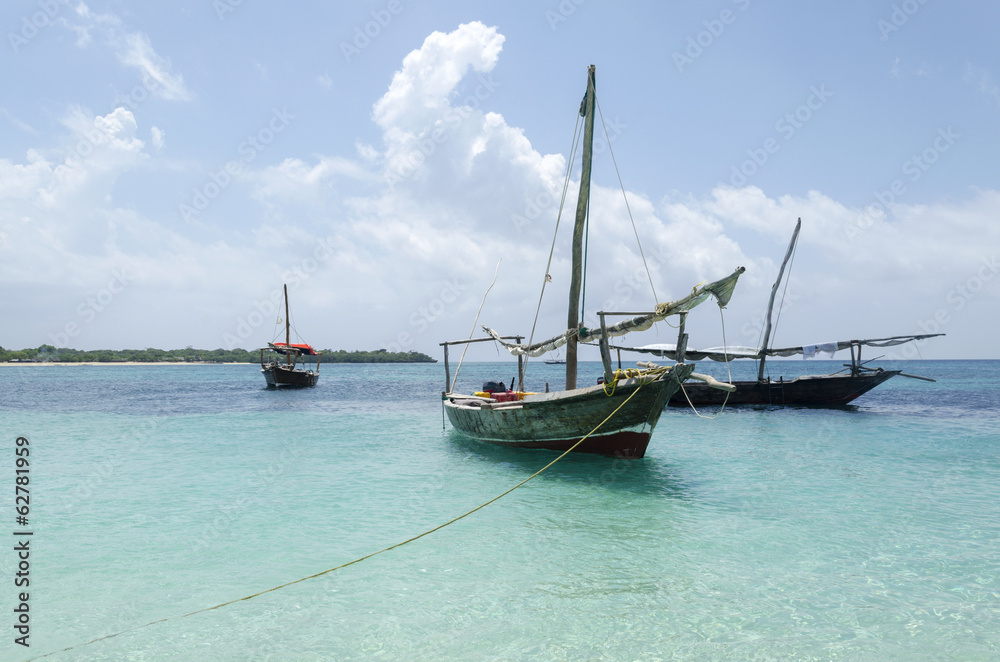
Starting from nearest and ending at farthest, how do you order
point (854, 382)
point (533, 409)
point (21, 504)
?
1. point (21, 504)
2. point (533, 409)
3. point (854, 382)

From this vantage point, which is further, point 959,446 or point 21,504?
point 959,446

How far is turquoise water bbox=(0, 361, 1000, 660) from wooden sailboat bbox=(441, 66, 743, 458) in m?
0.66

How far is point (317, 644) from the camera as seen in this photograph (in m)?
5.23

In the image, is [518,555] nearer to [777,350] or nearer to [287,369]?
[777,350]

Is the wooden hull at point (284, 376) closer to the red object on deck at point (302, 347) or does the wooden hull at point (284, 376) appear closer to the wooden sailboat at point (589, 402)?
the red object on deck at point (302, 347)

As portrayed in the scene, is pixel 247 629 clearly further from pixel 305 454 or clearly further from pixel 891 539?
pixel 305 454

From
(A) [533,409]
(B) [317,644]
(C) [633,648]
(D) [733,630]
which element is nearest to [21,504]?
(B) [317,644]

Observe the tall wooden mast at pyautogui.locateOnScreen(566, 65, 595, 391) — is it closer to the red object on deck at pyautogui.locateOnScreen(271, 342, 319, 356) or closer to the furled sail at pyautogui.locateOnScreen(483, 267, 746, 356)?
the furled sail at pyautogui.locateOnScreen(483, 267, 746, 356)

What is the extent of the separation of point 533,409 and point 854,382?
2328cm

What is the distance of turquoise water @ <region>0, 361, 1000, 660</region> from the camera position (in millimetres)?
5320

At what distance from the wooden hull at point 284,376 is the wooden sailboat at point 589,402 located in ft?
125

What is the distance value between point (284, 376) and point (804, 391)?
41.1 m

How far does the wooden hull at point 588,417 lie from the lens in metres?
11.7

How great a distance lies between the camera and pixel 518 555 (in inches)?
294
